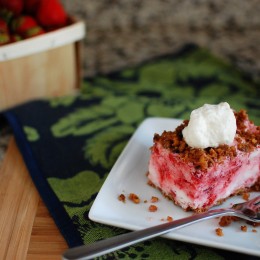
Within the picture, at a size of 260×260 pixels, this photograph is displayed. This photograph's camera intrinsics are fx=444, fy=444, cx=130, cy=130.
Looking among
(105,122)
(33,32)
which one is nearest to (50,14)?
(33,32)

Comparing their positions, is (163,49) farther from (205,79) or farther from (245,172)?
(245,172)

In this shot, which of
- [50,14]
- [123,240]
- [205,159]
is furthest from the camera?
[50,14]

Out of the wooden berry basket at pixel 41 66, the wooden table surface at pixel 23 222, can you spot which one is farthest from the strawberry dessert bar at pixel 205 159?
the wooden berry basket at pixel 41 66

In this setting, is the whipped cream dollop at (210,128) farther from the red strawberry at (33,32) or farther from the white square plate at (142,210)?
the red strawberry at (33,32)

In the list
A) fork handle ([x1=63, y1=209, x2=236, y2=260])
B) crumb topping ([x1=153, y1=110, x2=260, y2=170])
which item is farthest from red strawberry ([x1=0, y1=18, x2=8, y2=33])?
fork handle ([x1=63, y1=209, x2=236, y2=260])

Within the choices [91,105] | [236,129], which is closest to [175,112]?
[91,105]

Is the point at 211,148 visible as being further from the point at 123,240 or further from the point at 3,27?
the point at 3,27
